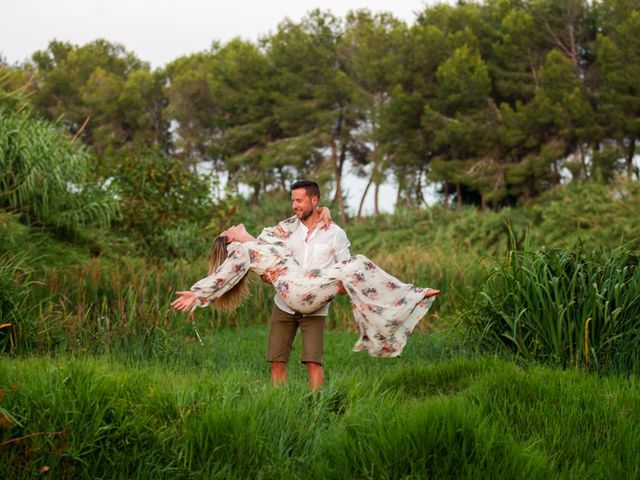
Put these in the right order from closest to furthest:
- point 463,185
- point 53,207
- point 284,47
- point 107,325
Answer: point 107,325 → point 53,207 → point 463,185 → point 284,47

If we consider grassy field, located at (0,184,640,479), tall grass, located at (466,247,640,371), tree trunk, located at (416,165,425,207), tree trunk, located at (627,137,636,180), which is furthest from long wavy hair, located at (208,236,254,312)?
tree trunk, located at (416,165,425,207)

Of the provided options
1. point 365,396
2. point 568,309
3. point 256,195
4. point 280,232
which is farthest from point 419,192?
point 365,396

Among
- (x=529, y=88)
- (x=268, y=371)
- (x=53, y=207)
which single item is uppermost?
(x=529, y=88)

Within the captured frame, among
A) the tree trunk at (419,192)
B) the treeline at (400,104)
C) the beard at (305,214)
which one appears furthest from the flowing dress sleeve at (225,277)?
the tree trunk at (419,192)

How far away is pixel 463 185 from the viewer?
35.6m

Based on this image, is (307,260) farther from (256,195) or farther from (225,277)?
(256,195)

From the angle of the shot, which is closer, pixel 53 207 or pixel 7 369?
pixel 7 369

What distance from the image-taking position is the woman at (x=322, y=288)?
656 centimetres

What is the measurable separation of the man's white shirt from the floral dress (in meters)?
0.07

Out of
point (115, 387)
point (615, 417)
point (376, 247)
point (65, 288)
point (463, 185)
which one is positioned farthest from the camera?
point (463, 185)

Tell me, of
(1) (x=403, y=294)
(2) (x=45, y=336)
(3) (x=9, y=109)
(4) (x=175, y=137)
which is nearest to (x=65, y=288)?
(2) (x=45, y=336)

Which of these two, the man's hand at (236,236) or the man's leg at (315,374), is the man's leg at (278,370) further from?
the man's hand at (236,236)

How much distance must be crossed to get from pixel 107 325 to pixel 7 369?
2348 mm

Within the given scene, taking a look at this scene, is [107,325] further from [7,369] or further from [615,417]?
[615,417]
